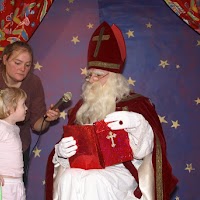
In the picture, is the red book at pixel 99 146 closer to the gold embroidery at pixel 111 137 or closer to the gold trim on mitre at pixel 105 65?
the gold embroidery at pixel 111 137

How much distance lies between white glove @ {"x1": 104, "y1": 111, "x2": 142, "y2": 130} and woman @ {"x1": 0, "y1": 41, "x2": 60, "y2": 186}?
55cm

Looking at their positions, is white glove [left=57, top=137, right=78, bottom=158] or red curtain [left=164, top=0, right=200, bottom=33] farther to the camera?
red curtain [left=164, top=0, right=200, bottom=33]

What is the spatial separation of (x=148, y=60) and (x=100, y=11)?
0.65m

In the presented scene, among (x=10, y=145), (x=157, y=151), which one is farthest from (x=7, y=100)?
(x=157, y=151)

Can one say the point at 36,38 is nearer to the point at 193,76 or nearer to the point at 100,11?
the point at 100,11

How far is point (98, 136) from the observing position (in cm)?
246

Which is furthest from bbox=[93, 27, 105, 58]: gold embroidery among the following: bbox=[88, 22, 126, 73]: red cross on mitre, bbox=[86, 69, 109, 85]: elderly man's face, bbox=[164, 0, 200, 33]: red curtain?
bbox=[164, 0, 200, 33]: red curtain

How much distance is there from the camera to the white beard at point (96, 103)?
2.76m

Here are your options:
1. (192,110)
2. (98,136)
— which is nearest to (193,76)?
(192,110)

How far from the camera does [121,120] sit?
2.48 metres

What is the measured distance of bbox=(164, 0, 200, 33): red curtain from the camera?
3574mm

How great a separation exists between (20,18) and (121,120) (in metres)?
1.59

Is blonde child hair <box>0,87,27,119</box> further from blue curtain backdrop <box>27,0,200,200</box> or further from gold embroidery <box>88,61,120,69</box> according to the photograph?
blue curtain backdrop <box>27,0,200,200</box>

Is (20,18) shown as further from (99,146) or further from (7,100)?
(99,146)
